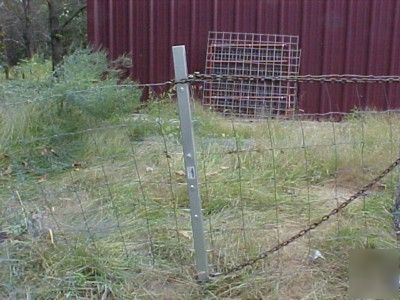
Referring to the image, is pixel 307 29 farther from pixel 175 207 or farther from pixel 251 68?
pixel 175 207

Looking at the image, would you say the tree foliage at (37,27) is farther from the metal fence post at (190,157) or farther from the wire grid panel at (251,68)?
the metal fence post at (190,157)

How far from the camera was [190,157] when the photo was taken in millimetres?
3014

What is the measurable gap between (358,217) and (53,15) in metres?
13.1

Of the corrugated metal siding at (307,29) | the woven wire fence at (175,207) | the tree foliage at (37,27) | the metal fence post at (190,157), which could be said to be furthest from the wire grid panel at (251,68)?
the tree foliage at (37,27)

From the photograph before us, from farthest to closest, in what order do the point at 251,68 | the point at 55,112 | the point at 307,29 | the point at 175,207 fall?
the point at 307,29
the point at 251,68
the point at 55,112
the point at 175,207

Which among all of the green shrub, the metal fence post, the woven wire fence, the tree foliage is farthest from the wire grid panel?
the tree foliage

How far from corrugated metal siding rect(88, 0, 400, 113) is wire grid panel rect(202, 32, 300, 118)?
16cm

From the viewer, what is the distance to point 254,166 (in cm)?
496

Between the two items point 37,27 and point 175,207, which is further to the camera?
point 37,27

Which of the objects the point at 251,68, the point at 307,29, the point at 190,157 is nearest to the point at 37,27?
the point at 251,68

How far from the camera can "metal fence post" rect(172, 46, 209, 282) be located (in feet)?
9.78

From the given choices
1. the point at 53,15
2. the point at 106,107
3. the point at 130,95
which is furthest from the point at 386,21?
the point at 53,15

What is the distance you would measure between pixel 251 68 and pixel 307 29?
1215mm

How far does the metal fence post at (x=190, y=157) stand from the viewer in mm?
2982
